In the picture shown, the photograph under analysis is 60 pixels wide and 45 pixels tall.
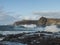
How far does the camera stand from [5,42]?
11.9 feet

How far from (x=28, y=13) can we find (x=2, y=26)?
2.15ft

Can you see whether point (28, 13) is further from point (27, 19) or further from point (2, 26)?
point (2, 26)

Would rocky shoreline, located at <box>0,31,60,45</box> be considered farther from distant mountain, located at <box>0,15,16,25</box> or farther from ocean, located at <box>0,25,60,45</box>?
distant mountain, located at <box>0,15,16,25</box>

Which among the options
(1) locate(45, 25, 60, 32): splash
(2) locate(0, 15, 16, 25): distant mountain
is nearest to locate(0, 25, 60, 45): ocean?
(1) locate(45, 25, 60, 32): splash

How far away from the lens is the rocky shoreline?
363 centimetres

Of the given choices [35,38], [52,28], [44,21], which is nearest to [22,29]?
[35,38]

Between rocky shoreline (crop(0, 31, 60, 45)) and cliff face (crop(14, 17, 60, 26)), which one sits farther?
cliff face (crop(14, 17, 60, 26))

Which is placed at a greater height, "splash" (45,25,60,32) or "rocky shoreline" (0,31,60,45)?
"splash" (45,25,60,32)

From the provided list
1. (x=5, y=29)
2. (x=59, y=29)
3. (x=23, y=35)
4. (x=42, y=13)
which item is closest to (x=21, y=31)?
(x=23, y=35)

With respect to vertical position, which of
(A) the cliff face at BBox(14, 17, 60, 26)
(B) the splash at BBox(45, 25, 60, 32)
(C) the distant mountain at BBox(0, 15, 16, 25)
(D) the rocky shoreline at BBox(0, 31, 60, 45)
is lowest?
(D) the rocky shoreline at BBox(0, 31, 60, 45)

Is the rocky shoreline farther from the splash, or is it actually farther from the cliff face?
the cliff face

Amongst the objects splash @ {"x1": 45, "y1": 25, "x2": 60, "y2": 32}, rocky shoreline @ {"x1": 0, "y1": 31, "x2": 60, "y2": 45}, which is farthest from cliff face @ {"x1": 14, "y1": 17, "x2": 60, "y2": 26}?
rocky shoreline @ {"x1": 0, "y1": 31, "x2": 60, "y2": 45}

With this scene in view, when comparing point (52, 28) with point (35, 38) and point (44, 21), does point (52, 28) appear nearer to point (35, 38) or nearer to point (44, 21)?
point (44, 21)

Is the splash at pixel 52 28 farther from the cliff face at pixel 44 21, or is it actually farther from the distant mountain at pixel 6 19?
the distant mountain at pixel 6 19
